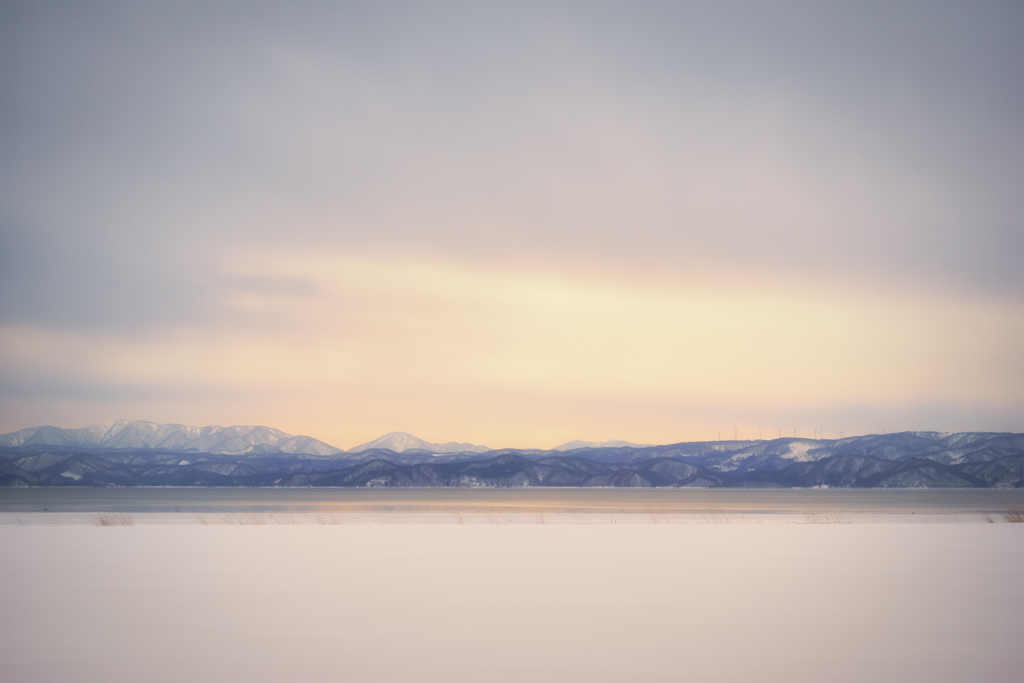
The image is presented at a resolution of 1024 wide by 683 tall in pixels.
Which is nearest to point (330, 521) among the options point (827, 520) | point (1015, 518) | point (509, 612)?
point (827, 520)

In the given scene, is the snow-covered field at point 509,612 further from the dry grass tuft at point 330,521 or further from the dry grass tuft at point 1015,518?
the dry grass tuft at point 1015,518

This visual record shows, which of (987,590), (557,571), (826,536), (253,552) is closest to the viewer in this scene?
(987,590)

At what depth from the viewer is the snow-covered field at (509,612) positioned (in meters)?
6.74

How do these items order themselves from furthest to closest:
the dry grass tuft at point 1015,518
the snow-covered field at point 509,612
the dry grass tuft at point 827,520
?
the dry grass tuft at point 827,520
the dry grass tuft at point 1015,518
the snow-covered field at point 509,612

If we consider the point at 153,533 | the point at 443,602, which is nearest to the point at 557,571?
the point at 443,602

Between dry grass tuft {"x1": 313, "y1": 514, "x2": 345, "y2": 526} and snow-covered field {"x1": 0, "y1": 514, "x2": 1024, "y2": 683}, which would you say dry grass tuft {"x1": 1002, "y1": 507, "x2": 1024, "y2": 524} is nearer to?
snow-covered field {"x1": 0, "y1": 514, "x2": 1024, "y2": 683}

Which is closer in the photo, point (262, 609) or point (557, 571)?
point (262, 609)

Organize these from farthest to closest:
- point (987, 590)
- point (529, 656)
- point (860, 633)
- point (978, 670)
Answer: point (987, 590) < point (860, 633) < point (529, 656) < point (978, 670)

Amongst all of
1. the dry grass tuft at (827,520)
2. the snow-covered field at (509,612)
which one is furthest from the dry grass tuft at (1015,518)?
the snow-covered field at (509,612)

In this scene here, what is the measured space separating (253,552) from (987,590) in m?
13.0

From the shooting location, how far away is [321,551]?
55.6ft

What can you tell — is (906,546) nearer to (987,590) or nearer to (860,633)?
(987,590)

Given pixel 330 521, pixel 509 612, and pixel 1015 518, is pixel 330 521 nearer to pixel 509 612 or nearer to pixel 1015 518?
pixel 509 612

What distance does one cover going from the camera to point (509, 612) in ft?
31.0
